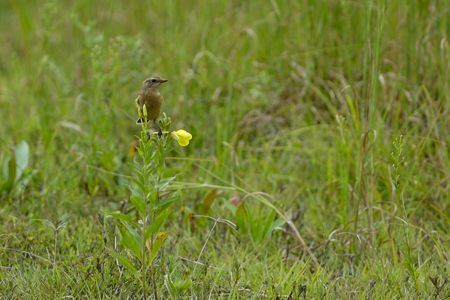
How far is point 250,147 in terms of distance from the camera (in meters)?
4.27

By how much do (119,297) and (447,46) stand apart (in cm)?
185

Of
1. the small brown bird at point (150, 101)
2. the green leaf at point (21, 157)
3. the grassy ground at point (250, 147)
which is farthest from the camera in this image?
the green leaf at point (21, 157)

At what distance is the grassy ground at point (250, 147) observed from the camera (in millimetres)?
2926

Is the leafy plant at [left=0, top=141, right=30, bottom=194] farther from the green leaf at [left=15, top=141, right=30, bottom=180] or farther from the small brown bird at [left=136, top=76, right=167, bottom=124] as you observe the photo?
the small brown bird at [left=136, top=76, right=167, bottom=124]

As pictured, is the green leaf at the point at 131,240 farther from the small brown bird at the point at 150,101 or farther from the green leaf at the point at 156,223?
the small brown bird at the point at 150,101

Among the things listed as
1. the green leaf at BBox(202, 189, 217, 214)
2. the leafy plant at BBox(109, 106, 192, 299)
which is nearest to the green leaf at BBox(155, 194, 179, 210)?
the leafy plant at BBox(109, 106, 192, 299)

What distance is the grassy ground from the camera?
2926mm

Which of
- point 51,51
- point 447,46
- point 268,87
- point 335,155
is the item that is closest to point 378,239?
point 335,155

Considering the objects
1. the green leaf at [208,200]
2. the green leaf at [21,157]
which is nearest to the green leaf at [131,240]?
the green leaf at [208,200]

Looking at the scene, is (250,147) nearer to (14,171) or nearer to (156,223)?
(14,171)

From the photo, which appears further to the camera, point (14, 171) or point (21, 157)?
point (21, 157)

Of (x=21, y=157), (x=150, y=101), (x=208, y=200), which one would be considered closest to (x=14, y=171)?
(x=21, y=157)

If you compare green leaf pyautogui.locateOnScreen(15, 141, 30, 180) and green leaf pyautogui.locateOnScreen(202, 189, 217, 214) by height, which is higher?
green leaf pyautogui.locateOnScreen(15, 141, 30, 180)

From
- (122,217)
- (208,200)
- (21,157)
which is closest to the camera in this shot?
(122,217)
